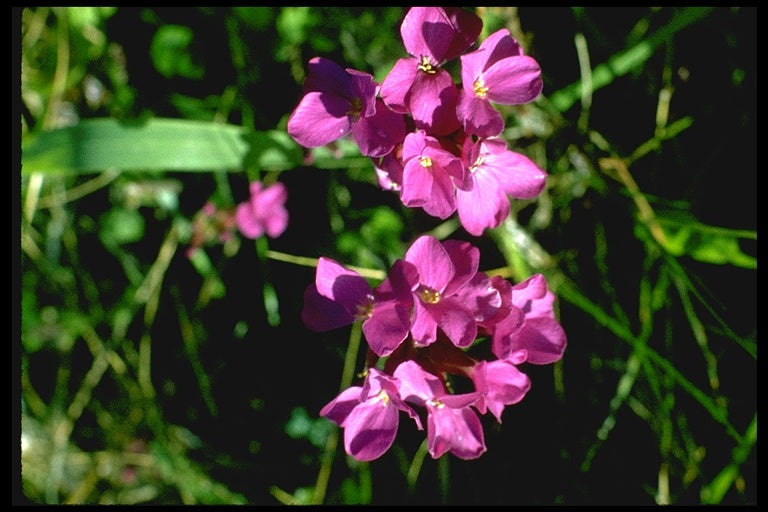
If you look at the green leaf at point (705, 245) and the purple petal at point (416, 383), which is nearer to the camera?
the purple petal at point (416, 383)

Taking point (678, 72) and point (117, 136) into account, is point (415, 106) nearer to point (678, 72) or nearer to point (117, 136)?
point (117, 136)

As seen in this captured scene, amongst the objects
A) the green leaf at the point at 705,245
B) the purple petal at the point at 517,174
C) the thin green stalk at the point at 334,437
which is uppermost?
the purple petal at the point at 517,174

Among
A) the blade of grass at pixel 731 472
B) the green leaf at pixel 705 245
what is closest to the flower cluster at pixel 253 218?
the green leaf at pixel 705 245

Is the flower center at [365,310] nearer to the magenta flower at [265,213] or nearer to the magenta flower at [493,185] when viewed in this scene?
the magenta flower at [493,185]

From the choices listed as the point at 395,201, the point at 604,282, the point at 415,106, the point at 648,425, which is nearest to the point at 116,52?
the point at 395,201

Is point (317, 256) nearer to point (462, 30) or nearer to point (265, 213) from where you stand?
point (265, 213)
